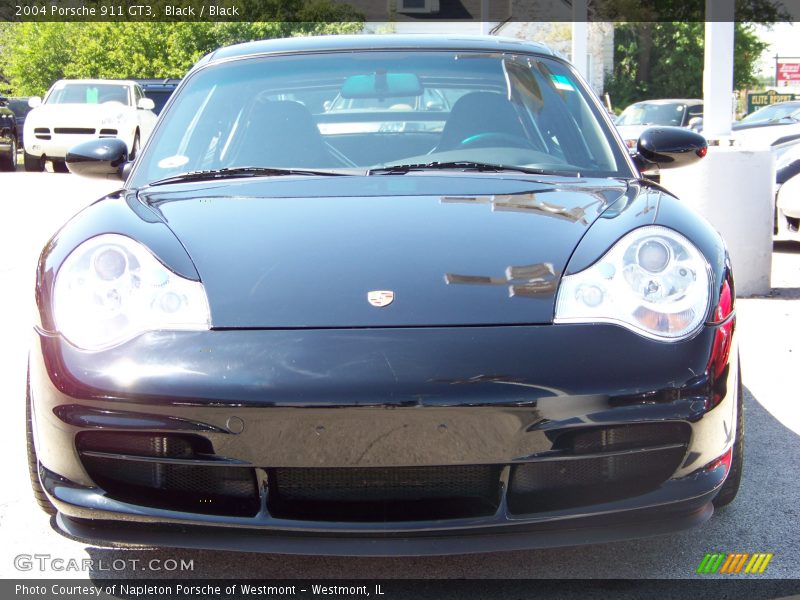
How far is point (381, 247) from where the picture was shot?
2402 millimetres

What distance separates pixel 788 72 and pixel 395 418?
4412 cm

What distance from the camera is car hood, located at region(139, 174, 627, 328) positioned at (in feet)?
7.29

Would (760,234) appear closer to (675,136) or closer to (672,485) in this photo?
(675,136)

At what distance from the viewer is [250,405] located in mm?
2074

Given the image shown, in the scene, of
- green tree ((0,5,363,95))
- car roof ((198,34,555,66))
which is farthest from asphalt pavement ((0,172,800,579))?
green tree ((0,5,363,95))

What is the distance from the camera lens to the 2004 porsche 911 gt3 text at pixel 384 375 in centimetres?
208

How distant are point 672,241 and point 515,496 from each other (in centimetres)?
73

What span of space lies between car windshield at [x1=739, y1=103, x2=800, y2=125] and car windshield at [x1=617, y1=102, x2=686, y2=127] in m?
2.51

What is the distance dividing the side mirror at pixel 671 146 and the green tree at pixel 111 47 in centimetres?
2686

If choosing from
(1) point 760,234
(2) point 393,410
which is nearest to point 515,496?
(2) point 393,410

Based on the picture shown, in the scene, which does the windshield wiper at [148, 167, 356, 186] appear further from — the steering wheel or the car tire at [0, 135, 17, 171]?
the car tire at [0, 135, 17, 171]

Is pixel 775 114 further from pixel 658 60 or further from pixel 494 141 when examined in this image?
pixel 658 60

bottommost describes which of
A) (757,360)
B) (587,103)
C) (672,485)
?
(757,360)

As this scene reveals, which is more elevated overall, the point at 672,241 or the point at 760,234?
the point at 672,241
